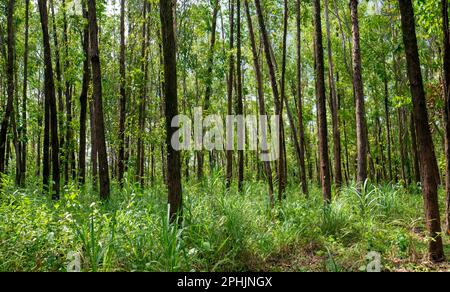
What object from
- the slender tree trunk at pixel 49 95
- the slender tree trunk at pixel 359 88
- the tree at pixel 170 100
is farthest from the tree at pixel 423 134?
the slender tree trunk at pixel 49 95

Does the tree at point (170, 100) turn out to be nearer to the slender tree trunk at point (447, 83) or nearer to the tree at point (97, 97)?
the tree at point (97, 97)

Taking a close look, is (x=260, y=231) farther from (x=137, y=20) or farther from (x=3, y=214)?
(x=137, y=20)

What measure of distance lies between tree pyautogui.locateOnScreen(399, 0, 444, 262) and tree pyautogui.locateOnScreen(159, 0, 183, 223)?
3.07 meters

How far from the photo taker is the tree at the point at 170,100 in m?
4.70

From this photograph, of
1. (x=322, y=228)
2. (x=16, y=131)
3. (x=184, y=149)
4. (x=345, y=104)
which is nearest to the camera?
(x=322, y=228)

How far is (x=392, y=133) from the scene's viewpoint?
25.2 m

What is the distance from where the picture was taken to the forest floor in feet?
13.7

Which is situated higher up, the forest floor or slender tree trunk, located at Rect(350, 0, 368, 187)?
slender tree trunk, located at Rect(350, 0, 368, 187)

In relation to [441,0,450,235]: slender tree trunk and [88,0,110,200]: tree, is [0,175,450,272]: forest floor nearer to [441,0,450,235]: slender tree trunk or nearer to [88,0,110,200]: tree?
[441,0,450,235]: slender tree trunk

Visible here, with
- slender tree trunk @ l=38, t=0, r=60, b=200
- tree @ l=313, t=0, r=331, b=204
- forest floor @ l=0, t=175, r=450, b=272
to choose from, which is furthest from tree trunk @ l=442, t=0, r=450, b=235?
slender tree trunk @ l=38, t=0, r=60, b=200

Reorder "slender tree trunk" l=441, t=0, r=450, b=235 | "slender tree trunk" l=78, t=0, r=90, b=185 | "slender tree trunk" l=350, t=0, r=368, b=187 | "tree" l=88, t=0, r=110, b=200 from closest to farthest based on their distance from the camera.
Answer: "slender tree trunk" l=441, t=0, r=450, b=235 → "tree" l=88, t=0, r=110, b=200 → "slender tree trunk" l=350, t=0, r=368, b=187 → "slender tree trunk" l=78, t=0, r=90, b=185

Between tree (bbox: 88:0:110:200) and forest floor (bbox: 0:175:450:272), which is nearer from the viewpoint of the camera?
forest floor (bbox: 0:175:450:272)

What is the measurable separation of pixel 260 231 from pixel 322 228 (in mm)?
1381
